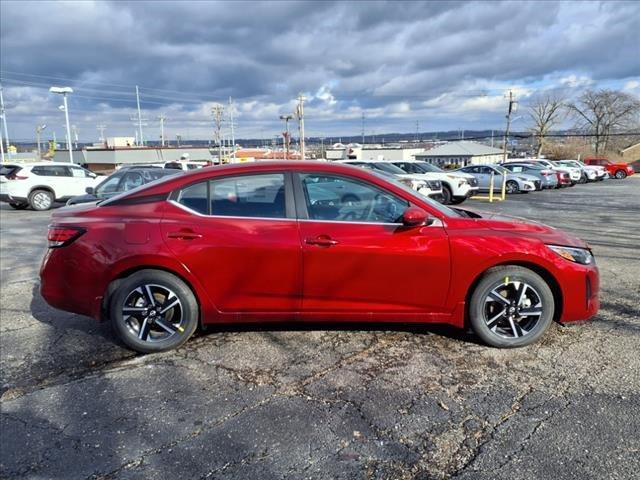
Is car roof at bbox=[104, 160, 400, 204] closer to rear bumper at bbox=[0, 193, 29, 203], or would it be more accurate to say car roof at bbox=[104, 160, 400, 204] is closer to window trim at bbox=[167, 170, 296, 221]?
window trim at bbox=[167, 170, 296, 221]

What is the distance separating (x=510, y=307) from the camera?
3920 mm

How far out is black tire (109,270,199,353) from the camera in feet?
12.9

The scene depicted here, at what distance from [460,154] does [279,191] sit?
9375 cm

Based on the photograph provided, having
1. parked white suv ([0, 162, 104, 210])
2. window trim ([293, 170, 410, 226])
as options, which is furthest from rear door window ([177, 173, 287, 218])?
parked white suv ([0, 162, 104, 210])

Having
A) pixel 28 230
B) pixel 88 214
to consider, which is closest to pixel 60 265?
pixel 88 214

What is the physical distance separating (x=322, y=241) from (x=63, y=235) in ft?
7.24

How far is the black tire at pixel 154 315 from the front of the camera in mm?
3932

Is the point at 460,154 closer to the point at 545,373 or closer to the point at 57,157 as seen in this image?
the point at 57,157

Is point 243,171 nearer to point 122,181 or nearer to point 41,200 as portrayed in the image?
point 122,181

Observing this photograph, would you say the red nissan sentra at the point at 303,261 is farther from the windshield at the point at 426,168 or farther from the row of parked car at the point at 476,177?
the windshield at the point at 426,168

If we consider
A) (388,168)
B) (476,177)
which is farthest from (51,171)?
(476,177)

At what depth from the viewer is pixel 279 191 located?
3998 mm

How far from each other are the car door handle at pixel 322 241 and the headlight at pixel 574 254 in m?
1.80

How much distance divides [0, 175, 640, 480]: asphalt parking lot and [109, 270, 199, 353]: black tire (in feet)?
0.42
